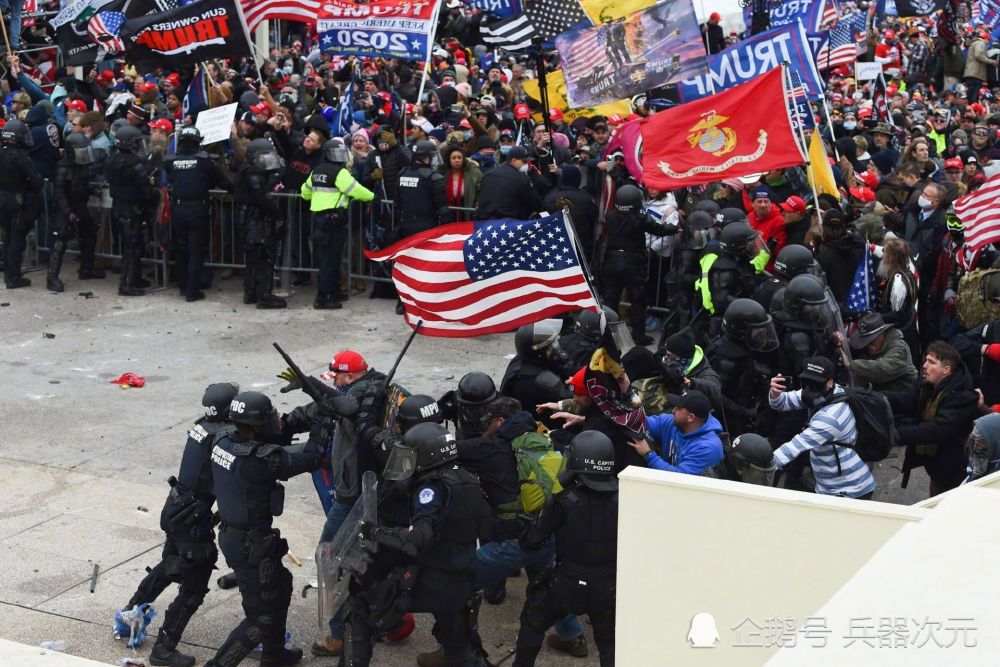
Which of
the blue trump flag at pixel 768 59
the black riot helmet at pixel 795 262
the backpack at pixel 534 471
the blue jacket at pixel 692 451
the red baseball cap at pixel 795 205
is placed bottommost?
the backpack at pixel 534 471

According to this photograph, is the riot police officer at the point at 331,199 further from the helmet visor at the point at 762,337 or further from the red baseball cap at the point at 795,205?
the helmet visor at the point at 762,337

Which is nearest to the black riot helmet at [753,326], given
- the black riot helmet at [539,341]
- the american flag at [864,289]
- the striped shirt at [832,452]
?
the striped shirt at [832,452]

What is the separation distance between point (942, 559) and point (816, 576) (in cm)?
68

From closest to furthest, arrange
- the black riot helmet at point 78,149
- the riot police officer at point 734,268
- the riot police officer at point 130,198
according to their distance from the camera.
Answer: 1. the riot police officer at point 734,268
2. the riot police officer at point 130,198
3. the black riot helmet at point 78,149

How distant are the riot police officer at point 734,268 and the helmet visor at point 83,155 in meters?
7.62

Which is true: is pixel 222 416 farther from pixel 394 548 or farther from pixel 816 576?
pixel 816 576

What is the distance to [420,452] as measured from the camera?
6.93 metres

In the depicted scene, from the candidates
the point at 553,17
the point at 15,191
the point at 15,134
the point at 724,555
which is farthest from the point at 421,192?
the point at 724,555

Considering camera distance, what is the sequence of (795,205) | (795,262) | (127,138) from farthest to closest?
(127,138)
(795,205)
(795,262)

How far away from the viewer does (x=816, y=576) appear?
A: 17.4 feet

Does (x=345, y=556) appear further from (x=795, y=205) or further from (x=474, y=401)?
(x=795, y=205)

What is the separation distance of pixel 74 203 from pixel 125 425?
4.64 meters

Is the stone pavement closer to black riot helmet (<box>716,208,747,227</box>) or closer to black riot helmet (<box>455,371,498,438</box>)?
black riot helmet (<box>455,371,498,438</box>)

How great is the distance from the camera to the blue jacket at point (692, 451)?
300 inches
